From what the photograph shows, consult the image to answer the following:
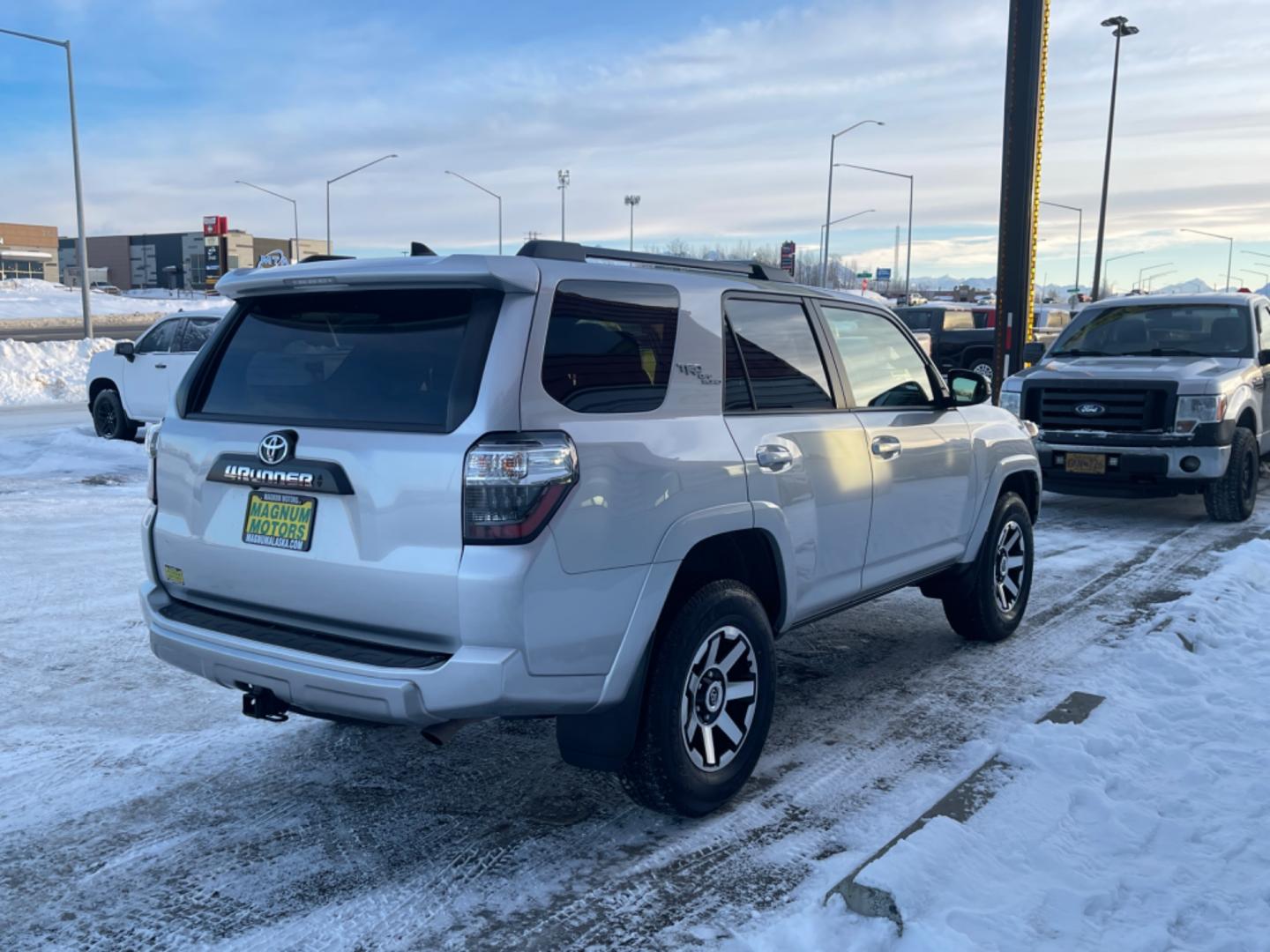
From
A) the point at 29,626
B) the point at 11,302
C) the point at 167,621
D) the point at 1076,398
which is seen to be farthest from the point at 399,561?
the point at 11,302

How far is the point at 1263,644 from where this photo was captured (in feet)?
19.7

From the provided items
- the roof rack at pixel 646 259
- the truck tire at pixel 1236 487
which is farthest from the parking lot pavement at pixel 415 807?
the truck tire at pixel 1236 487

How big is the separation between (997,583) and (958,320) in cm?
1936

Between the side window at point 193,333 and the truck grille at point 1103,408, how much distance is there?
1005cm

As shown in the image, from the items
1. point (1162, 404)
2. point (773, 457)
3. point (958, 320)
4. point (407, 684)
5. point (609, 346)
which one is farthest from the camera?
point (958, 320)

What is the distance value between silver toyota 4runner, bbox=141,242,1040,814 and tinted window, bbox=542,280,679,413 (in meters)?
0.01

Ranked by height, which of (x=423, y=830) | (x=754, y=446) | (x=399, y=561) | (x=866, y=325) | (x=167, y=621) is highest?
(x=866, y=325)

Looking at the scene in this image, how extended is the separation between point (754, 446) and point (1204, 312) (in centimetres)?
881

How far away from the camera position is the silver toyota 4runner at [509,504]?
3.25 m

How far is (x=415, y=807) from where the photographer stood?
407cm

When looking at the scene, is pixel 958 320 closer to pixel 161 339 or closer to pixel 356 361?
pixel 161 339

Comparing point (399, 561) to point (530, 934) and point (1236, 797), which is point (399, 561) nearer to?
point (530, 934)

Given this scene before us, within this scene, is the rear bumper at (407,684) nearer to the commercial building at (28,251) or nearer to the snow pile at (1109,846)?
the snow pile at (1109,846)

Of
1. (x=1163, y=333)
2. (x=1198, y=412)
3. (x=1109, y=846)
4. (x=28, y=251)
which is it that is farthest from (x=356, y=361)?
(x=28, y=251)
